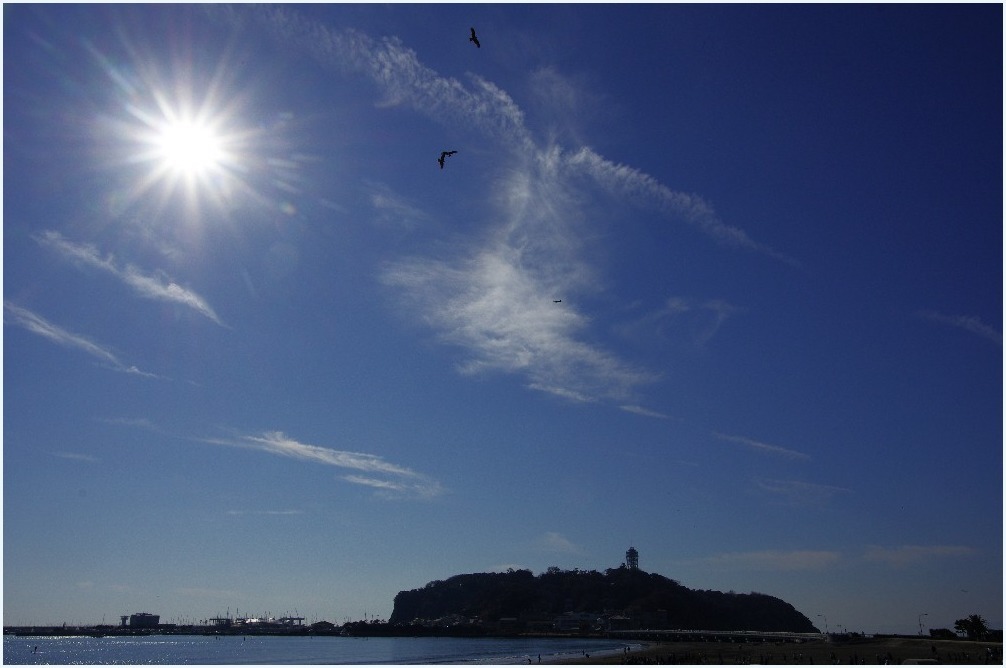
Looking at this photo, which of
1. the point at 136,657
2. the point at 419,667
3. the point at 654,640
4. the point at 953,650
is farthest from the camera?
the point at 654,640

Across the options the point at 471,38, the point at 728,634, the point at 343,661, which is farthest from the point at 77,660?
the point at 471,38

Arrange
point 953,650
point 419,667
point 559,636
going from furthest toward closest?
1. point 559,636
2. point 419,667
3. point 953,650

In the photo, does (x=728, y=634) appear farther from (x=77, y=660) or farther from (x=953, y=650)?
(x=77, y=660)

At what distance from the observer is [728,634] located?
152 m

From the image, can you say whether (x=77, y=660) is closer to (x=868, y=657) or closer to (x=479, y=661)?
(x=479, y=661)

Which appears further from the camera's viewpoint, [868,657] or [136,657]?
[136,657]

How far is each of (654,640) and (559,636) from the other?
32.2 metres

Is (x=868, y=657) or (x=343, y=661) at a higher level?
(x=868, y=657)

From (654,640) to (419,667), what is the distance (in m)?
96.6

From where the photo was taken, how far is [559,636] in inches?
7594

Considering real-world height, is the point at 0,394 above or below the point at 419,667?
above

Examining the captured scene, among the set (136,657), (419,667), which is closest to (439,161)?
(419,667)

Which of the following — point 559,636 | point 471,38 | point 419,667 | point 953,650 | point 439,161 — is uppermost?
point 471,38

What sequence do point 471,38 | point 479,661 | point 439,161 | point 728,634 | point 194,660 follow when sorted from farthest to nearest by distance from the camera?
point 728,634 < point 194,660 < point 479,661 < point 439,161 < point 471,38
